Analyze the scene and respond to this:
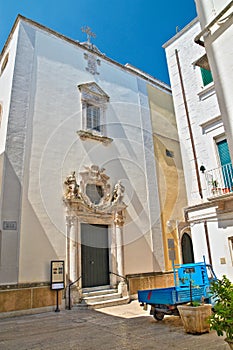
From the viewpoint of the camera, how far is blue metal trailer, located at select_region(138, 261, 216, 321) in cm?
626

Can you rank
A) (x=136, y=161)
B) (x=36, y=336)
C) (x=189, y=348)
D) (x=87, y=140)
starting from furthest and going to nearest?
(x=136, y=161), (x=87, y=140), (x=36, y=336), (x=189, y=348)

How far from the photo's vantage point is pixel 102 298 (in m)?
9.48

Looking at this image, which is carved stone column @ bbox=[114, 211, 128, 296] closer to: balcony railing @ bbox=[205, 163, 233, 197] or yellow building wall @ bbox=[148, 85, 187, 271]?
yellow building wall @ bbox=[148, 85, 187, 271]

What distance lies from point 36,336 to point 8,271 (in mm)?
3026

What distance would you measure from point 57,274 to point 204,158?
242 inches

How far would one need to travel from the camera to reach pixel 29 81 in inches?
428

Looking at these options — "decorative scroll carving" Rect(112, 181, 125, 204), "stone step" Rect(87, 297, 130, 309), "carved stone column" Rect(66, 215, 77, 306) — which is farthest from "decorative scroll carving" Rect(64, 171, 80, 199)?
"stone step" Rect(87, 297, 130, 309)

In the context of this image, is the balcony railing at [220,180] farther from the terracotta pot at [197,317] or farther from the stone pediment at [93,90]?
the stone pediment at [93,90]

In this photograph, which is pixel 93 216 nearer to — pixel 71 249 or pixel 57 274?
pixel 71 249

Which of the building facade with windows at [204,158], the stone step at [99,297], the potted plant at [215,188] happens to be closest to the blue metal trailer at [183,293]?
the building facade with windows at [204,158]

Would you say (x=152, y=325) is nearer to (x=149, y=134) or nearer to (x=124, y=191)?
(x=124, y=191)

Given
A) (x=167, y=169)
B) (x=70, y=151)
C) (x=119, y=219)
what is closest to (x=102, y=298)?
(x=119, y=219)

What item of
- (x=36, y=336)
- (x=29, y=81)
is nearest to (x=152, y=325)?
(x=36, y=336)

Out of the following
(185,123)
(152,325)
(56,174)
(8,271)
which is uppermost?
(185,123)
